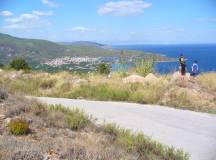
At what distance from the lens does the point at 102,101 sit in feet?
63.3

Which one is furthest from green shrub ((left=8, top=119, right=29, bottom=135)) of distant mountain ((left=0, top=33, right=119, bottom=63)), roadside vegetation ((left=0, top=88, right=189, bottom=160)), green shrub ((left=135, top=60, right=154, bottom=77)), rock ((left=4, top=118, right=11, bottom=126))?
distant mountain ((left=0, top=33, right=119, bottom=63))

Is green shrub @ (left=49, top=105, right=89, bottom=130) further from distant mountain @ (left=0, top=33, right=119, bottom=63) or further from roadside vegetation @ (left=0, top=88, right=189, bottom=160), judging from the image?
distant mountain @ (left=0, top=33, right=119, bottom=63)

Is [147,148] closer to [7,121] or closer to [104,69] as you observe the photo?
[7,121]

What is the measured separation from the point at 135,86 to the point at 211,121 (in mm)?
6317

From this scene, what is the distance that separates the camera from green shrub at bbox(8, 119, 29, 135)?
10753 millimetres

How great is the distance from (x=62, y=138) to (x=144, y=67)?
16.1 m

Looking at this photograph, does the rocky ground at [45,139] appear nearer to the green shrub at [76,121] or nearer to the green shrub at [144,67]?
the green shrub at [76,121]

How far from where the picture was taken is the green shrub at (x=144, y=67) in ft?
85.3

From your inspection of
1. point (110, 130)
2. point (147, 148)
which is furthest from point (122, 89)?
point (147, 148)

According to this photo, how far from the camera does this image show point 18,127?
1086cm

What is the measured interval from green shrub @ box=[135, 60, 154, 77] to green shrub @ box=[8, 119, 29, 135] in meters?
15.3

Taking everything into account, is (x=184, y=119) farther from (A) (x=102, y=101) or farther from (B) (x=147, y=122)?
(A) (x=102, y=101)

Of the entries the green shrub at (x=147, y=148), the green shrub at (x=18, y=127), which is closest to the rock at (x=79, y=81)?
the green shrub at (x=18, y=127)

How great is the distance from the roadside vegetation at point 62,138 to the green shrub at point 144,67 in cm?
1251
